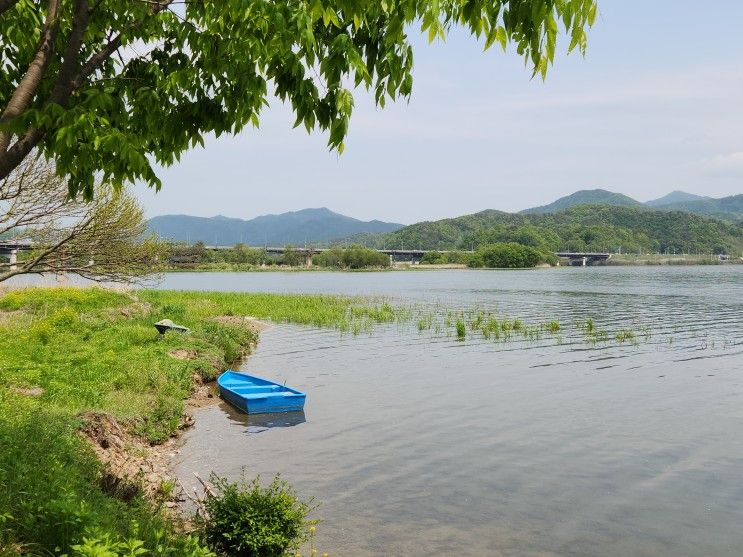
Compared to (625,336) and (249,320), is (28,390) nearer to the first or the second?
(249,320)

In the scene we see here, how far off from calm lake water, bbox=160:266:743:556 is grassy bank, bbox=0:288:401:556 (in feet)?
6.99

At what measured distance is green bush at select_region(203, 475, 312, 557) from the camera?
32.8 ft

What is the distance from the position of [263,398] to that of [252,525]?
12.9 meters

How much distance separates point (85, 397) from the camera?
18.5 meters

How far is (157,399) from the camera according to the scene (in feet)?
67.7

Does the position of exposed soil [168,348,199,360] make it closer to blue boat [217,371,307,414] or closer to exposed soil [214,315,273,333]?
blue boat [217,371,307,414]

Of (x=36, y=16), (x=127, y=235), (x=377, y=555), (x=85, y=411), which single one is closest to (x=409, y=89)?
(x=36, y=16)

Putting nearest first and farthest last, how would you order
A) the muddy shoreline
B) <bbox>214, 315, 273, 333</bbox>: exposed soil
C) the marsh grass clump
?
the muddy shoreline → the marsh grass clump → <bbox>214, 315, 273, 333</bbox>: exposed soil

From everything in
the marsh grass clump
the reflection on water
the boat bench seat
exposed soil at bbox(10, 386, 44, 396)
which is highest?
exposed soil at bbox(10, 386, 44, 396)

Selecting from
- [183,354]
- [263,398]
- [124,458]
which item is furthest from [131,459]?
[183,354]

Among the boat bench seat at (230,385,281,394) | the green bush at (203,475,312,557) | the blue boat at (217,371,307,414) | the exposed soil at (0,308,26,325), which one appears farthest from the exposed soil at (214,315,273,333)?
the green bush at (203,475,312,557)

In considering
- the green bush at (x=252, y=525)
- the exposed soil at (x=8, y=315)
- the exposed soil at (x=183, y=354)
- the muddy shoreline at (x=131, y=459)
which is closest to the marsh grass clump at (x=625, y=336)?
the exposed soil at (x=183, y=354)

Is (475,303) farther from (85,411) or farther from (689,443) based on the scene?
(85,411)

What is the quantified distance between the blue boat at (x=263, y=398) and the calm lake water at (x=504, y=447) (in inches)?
20.7
